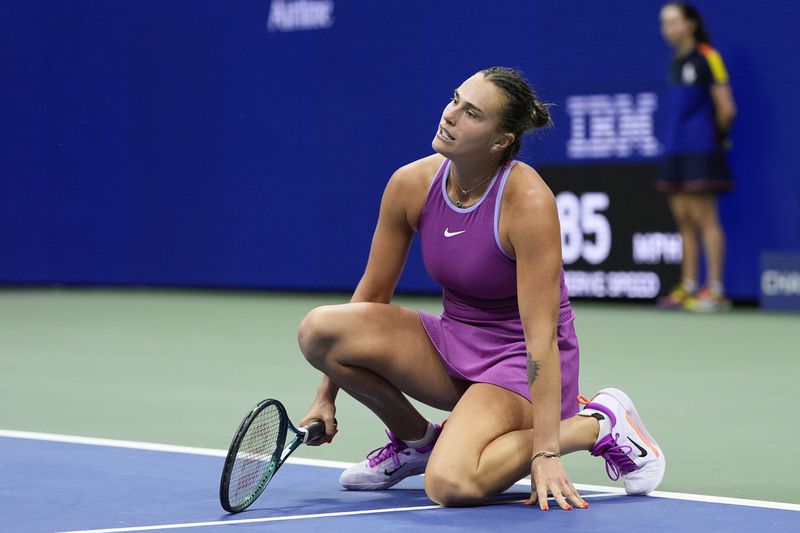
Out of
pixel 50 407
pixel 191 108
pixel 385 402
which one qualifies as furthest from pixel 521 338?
pixel 191 108

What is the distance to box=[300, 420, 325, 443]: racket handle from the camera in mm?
3504

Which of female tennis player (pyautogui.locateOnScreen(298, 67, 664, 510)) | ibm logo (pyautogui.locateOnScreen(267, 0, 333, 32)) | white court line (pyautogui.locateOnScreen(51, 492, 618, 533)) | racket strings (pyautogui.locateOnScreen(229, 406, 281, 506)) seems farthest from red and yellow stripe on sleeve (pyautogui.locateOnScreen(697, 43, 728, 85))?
racket strings (pyautogui.locateOnScreen(229, 406, 281, 506))

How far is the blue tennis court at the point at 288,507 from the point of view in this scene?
3123mm

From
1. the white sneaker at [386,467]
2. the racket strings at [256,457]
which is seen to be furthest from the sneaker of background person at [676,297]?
the racket strings at [256,457]

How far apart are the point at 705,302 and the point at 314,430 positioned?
19.0 feet

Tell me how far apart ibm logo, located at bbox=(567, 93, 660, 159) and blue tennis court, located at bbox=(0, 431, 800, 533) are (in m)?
5.76

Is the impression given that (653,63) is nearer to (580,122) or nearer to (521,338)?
(580,122)

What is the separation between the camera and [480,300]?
12.0 feet

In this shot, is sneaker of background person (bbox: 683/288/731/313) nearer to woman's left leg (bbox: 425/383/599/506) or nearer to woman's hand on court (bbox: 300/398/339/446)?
woman's left leg (bbox: 425/383/599/506)

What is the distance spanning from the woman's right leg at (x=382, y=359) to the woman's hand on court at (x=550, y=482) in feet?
1.54

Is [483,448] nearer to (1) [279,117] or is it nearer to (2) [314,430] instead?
(2) [314,430]

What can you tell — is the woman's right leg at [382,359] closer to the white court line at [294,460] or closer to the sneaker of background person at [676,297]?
the white court line at [294,460]

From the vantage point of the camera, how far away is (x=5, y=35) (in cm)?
1201

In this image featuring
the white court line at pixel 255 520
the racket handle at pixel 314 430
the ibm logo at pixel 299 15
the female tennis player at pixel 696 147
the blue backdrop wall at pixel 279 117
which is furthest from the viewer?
the ibm logo at pixel 299 15
